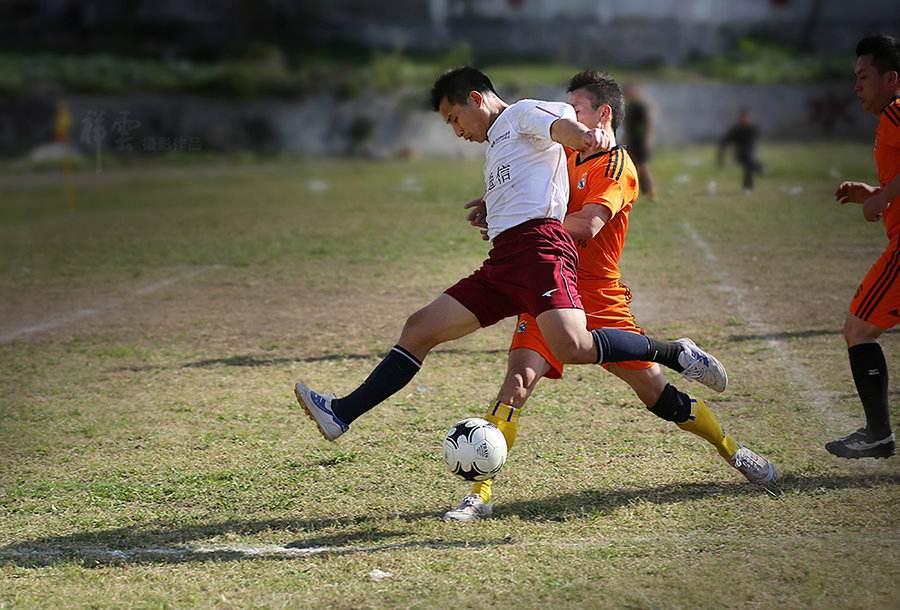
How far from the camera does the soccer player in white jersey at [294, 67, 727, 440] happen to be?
534cm

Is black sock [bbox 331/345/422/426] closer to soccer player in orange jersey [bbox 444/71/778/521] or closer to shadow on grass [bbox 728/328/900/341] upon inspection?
soccer player in orange jersey [bbox 444/71/778/521]

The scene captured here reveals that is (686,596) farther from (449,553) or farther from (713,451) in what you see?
(713,451)

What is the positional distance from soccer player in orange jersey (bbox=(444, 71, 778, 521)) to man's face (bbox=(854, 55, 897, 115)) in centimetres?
127

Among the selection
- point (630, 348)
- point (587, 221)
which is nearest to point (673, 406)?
point (630, 348)

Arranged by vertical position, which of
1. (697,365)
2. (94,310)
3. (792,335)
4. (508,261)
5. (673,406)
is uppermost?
Answer: (508,261)

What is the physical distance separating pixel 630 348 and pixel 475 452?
92cm

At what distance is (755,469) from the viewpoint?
5621 mm

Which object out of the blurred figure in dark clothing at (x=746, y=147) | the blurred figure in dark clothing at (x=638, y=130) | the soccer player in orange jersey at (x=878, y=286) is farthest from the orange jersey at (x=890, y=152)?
the blurred figure in dark clothing at (x=746, y=147)

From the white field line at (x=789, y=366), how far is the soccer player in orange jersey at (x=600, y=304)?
1.35 m

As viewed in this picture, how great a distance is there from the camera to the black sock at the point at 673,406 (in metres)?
5.64

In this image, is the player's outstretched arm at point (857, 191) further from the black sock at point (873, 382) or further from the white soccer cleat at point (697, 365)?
the white soccer cleat at point (697, 365)

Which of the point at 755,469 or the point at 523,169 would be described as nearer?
the point at 523,169

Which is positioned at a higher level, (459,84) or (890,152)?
(459,84)

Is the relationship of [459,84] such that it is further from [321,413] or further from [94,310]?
[94,310]
